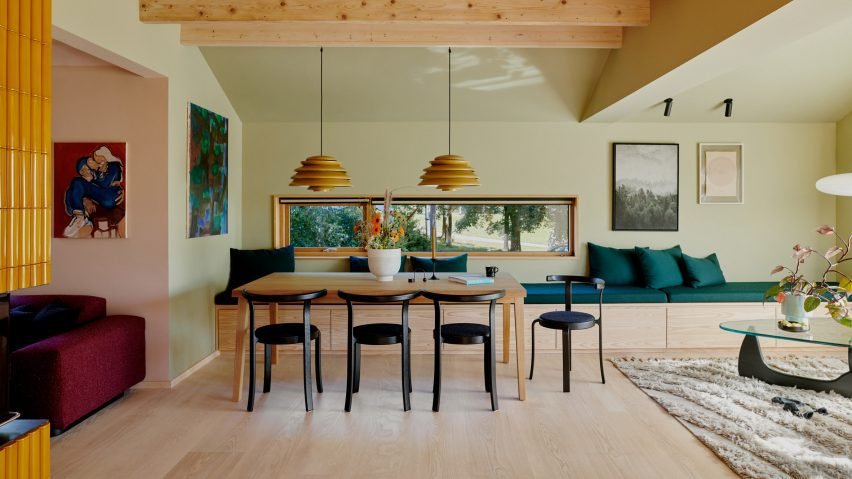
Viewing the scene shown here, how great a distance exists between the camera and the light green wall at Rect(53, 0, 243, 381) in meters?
3.85

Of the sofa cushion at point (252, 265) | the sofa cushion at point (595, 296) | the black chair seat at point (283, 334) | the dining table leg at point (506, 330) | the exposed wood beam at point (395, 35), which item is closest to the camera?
the black chair seat at point (283, 334)

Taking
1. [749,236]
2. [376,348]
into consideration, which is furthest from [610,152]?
[376,348]

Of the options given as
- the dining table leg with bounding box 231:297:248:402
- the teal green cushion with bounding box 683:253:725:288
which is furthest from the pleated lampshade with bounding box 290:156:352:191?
the teal green cushion with bounding box 683:253:725:288

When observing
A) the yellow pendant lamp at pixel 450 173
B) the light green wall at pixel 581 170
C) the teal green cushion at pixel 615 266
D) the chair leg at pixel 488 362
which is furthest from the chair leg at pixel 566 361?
the light green wall at pixel 581 170

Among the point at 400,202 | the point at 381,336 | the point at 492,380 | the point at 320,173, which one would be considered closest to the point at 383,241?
the point at 320,173

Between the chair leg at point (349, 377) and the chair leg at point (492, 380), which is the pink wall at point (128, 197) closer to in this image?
the chair leg at point (349, 377)

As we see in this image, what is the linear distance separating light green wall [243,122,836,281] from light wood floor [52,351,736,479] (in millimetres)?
2156

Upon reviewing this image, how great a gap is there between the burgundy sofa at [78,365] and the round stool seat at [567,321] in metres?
2.97

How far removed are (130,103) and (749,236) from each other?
5998 mm

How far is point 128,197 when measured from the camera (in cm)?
468

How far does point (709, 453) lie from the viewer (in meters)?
3.46

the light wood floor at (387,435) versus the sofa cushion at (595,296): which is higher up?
the sofa cushion at (595,296)

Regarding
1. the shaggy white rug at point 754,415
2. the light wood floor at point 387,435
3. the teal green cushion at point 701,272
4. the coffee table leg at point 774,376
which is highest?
the teal green cushion at point 701,272

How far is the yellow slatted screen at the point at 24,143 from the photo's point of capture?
235cm
